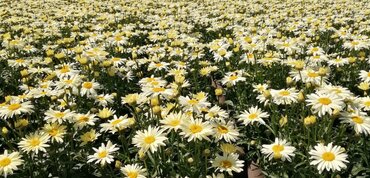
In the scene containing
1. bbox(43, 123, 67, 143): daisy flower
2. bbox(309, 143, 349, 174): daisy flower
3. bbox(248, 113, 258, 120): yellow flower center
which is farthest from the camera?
bbox(248, 113, 258, 120): yellow flower center

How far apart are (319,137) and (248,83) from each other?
2.11m

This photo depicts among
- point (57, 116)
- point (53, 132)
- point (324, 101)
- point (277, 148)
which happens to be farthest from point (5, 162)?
point (324, 101)

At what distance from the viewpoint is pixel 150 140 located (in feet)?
11.0

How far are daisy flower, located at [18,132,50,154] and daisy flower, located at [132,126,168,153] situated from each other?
845mm

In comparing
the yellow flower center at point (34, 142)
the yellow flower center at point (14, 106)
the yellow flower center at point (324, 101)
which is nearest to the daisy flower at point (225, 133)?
the yellow flower center at point (324, 101)

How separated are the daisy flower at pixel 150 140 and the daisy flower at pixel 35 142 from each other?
33.3 inches

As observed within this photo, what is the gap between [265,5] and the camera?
14.3 m

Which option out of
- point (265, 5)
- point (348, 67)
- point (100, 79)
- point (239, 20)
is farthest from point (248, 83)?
point (265, 5)

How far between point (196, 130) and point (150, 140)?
420 millimetres

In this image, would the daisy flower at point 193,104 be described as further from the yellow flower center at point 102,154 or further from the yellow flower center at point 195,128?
the yellow flower center at point 102,154

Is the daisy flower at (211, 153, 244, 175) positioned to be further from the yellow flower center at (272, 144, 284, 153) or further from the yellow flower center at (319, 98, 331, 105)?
the yellow flower center at (319, 98, 331, 105)

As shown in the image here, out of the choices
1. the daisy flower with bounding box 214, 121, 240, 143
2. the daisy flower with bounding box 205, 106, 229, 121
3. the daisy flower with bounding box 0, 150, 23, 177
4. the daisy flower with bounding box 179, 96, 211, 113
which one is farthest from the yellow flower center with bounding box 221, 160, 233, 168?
the daisy flower with bounding box 0, 150, 23, 177

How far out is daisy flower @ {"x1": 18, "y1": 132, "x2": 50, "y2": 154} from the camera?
11.3 ft

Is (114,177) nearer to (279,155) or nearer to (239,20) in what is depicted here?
(279,155)
